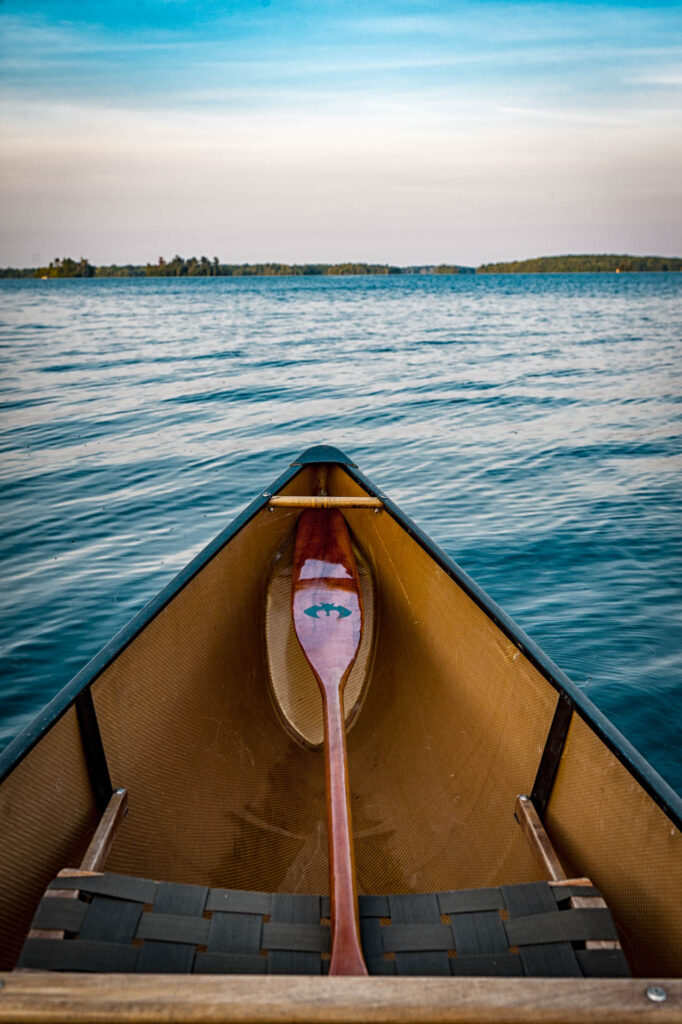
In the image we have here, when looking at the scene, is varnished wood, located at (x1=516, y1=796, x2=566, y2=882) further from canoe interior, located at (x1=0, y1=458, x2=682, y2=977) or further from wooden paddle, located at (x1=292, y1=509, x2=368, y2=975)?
wooden paddle, located at (x1=292, y1=509, x2=368, y2=975)

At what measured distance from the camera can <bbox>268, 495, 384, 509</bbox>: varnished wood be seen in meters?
4.29

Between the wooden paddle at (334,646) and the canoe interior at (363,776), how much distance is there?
32 centimetres

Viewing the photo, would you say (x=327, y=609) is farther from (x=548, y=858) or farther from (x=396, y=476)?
(x=396, y=476)

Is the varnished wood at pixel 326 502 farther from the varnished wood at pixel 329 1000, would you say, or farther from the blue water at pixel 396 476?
the varnished wood at pixel 329 1000

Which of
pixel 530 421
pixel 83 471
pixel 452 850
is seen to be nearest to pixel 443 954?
pixel 452 850

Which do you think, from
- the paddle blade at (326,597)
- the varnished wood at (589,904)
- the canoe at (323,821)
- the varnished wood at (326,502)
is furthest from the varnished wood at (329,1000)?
the varnished wood at (326,502)

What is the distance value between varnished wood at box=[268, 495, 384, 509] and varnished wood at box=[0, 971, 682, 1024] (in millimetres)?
2949

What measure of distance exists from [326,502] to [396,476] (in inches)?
257

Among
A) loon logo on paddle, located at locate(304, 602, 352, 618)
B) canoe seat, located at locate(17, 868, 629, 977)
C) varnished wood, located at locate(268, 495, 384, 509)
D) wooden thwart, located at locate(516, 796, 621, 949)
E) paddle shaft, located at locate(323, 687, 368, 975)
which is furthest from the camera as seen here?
varnished wood, located at locate(268, 495, 384, 509)

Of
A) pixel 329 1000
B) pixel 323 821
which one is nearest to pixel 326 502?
pixel 323 821

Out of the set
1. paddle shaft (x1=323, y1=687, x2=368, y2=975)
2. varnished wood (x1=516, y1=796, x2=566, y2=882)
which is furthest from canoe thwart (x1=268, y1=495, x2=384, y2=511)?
varnished wood (x1=516, y1=796, x2=566, y2=882)

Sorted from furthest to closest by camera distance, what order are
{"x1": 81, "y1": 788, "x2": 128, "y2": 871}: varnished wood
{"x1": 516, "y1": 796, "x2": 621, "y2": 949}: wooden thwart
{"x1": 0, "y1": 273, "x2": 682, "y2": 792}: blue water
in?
{"x1": 0, "y1": 273, "x2": 682, "y2": 792}: blue water → {"x1": 81, "y1": 788, "x2": 128, "y2": 871}: varnished wood → {"x1": 516, "y1": 796, "x2": 621, "y2": 949}: wooden thwart

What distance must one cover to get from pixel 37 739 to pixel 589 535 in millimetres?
6831

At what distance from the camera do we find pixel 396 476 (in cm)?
1080
